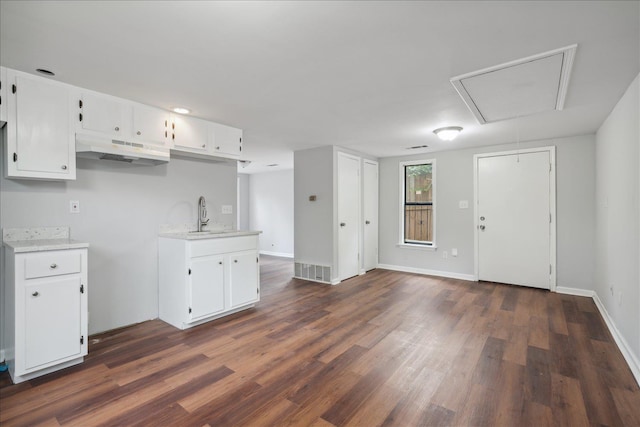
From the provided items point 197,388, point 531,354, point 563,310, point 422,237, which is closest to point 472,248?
point 422,237

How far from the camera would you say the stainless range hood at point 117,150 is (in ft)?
8.36

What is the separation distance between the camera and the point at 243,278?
11.5 ft

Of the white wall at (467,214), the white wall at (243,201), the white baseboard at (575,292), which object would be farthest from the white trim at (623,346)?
the white wall at (243,201)

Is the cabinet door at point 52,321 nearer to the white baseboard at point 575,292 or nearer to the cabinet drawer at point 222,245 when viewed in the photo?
the cabinet drawer at point 222,245

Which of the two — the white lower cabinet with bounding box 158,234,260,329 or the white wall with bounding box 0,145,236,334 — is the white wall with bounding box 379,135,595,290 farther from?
the white wall with bounding box 0,145,236,334

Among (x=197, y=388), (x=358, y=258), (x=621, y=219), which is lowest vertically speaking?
(x=197, y=388)

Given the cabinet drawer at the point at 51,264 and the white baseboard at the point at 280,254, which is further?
A: the white baseboard at the point at 280,254

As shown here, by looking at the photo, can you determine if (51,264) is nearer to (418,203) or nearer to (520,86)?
(520,86)

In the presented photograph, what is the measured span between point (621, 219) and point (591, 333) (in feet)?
3.79

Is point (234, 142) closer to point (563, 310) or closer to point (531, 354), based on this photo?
point (531, 354)

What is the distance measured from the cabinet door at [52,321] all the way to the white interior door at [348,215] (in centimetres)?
351

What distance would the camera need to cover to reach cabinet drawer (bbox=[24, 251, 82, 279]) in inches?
83.2

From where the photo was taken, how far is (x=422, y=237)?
5750mm

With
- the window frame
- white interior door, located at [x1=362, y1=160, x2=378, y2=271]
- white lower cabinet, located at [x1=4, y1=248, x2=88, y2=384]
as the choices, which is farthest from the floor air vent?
white lower cabinet, located at [x1=4, y1=248, x2=88, y2=384]
